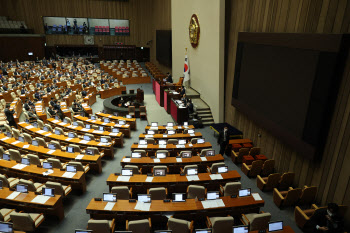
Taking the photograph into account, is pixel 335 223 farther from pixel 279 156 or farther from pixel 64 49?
pixel 64 49

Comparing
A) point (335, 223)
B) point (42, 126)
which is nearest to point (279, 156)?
point (335, 223)

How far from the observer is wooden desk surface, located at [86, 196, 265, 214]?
19.2 ft

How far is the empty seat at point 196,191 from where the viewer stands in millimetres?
6379

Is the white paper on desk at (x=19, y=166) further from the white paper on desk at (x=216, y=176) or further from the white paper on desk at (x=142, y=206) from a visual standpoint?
the white paper on desk at (x=216, y=176)

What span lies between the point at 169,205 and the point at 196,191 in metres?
0.81

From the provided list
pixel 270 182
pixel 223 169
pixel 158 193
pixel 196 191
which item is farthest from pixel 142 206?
pixel 270 182

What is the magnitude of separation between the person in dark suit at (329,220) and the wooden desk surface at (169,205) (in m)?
1.26

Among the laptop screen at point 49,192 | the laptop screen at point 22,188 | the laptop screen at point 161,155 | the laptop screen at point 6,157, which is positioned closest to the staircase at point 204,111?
the laptop screen at point 161,155

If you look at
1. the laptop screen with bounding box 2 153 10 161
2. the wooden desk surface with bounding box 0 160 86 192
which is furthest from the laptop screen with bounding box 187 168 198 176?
the laptop screen with bounding box 2 153 10 161

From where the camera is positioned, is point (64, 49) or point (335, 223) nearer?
point (335, 223)

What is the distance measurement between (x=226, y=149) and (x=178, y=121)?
3851mm

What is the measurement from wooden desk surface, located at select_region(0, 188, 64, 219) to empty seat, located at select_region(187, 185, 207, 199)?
339 centimetres

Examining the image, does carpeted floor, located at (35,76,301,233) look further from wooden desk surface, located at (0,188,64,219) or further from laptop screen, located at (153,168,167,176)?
laptop screen, located at (153,168,167,176)

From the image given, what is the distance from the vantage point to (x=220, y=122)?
13.6m
